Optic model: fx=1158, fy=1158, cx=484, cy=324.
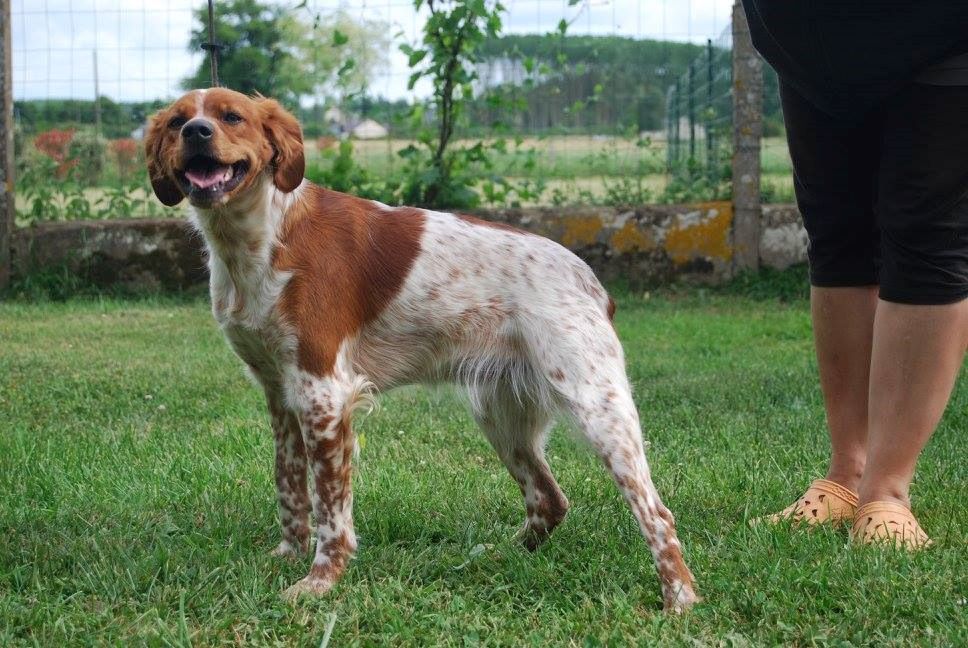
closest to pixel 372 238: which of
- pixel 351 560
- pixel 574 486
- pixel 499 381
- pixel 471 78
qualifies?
pixel 499 381

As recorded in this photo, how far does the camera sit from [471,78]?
25.6 feet

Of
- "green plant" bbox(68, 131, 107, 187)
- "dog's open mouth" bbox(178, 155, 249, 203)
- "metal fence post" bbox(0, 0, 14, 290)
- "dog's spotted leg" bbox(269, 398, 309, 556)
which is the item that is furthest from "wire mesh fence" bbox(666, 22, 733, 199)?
"dog's open mouth" bbox(178, 155, 249, 203)

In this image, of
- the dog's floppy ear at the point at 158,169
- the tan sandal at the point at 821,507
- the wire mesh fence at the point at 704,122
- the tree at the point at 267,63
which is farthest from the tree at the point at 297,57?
the tan sandal at the point at 821,507

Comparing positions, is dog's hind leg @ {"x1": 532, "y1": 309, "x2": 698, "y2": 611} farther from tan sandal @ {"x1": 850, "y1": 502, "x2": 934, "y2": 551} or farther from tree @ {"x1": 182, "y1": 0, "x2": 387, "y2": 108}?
tree @ {"x1": 182, "y1": 0, "x2": 387, "y2": 108}

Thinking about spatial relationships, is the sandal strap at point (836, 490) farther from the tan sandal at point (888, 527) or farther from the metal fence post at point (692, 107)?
the metal fence post at point (692, 107)

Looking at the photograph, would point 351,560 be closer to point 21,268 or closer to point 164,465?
point 164,465

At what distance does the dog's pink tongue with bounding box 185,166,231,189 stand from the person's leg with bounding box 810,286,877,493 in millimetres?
1705

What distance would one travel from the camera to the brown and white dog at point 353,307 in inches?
112

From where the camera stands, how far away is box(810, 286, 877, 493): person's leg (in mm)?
3320

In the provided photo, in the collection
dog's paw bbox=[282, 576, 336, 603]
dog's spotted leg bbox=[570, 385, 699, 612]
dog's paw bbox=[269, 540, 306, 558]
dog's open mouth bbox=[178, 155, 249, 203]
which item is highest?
dog's open mouth bbox=[178, 155, 249, 203]

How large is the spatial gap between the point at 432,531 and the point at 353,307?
27.6 inches

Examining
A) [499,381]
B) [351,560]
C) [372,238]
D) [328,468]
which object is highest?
[372,238]

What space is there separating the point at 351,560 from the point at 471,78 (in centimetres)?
531

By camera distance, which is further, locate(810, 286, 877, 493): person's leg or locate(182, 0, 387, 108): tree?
locate(182, 0, 387, 108): tree
